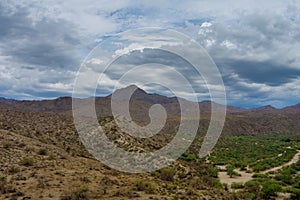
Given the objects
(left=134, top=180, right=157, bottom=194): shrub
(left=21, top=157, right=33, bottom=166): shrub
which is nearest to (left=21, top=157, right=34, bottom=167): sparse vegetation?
(left=21, top=157, right=33, bottom=166): shrub

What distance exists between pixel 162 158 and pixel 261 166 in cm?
1438

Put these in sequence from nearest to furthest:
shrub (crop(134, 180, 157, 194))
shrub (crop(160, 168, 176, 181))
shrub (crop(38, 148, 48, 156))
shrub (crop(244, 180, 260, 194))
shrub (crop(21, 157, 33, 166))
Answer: shrub (crop(134, 180, 157, 194)) → shrub (crop(21, 157, 33, 166)) → shrub (crop(244, 180, 260, 194)) → shrub (crop(160, 168, 176, 181)) → shrub (crop(38, 148, 48, 156))

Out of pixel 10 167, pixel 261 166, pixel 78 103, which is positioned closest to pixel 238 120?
pixel 78 103

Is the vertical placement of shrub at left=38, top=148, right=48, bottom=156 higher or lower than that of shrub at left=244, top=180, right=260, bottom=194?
higher

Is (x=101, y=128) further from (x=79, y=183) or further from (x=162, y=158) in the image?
(x=79, y=183)

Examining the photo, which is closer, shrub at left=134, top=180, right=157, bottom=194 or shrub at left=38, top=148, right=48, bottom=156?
shrub at left=134, top=180, right=157, bottom=194

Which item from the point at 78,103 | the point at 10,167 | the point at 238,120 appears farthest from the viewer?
the point at 238,120

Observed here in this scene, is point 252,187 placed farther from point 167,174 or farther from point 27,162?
point 27,162

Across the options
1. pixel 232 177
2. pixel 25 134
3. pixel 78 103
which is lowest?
pixel 232 177

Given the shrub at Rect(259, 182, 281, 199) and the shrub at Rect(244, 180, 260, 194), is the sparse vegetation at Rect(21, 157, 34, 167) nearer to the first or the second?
the shrub at Rect(244, 180, 260, 194)

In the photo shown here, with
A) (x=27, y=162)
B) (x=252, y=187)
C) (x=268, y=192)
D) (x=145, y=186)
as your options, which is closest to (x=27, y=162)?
(x=27, y=162)

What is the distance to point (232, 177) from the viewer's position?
121 feet

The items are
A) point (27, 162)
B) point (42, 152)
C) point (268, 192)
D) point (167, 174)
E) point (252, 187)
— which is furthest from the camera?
point (42, 152)

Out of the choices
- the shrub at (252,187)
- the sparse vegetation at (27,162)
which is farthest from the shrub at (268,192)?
the sparse vegetation at (27,162)
